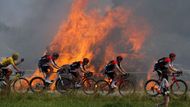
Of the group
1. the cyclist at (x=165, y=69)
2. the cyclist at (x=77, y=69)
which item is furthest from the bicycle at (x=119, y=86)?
the cyclist at (x=165, y=69)

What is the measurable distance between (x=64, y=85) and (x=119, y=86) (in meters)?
2.57

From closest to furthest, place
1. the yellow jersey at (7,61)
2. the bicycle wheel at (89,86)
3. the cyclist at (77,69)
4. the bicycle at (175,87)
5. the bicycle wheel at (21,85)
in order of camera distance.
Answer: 1. the bicycle at (175,87)
2. the yellow jersey at (7,61)
3. the bicycle wheel at (21,85)
4. the bicycle wheel at (89,86)
5. the cyclist at (77,69)

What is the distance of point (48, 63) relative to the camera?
2303cm

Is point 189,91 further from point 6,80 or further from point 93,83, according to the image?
point 6,80

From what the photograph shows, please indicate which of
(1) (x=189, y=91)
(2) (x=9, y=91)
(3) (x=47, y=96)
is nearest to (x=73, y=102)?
(3) (x=47, y=96)

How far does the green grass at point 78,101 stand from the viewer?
17.9 metres

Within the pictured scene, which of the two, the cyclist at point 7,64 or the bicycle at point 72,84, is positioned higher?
the cyclist at point 7,64

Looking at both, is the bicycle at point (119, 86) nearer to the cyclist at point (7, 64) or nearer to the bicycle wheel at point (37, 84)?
the bicycle wheel at point (37, 84)

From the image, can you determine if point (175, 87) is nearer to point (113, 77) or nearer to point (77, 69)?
point (113, 77)

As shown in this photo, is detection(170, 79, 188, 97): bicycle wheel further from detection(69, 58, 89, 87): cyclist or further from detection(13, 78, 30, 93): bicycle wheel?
detection(13, 78, 30, 93): bicycle wheel

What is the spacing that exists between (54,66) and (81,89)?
1.65m

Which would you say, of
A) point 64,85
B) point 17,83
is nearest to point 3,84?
point 17,83

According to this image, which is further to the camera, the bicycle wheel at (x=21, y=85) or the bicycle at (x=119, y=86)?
the bicycle at (x=119, y=86)

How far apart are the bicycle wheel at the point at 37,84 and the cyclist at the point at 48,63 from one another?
315 millimetres
